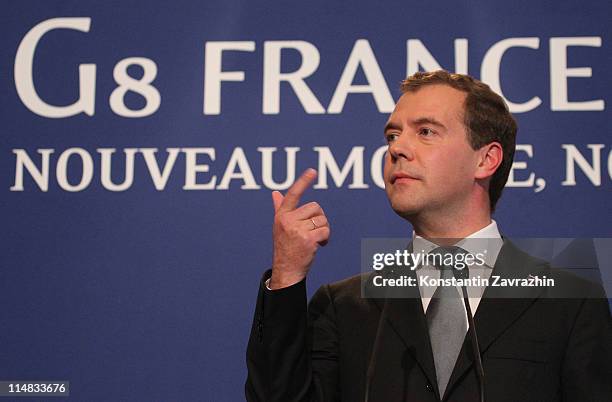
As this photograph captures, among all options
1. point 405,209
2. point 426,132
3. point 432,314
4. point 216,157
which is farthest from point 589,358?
point 216,157

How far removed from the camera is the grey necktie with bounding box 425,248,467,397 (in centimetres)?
185

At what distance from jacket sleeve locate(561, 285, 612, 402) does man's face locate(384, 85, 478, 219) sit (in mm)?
371

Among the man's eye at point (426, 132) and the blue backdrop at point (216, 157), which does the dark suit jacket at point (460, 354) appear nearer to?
the man's eye at point (426, 132)

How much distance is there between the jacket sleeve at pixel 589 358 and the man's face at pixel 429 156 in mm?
371

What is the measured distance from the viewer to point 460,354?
182 centimetres

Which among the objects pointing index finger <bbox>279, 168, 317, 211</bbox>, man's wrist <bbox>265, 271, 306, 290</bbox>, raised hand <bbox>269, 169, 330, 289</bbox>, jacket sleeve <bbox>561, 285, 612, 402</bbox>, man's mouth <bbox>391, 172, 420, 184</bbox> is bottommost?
jacket sleeve <bbox>561, 285, 612, 402</bbox>

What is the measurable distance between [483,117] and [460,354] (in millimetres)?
575

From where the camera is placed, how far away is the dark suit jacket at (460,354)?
179 centimetres

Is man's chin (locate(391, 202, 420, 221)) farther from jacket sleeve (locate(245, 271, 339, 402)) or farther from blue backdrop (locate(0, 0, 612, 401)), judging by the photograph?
blue backdrop (locate(0, 0, 612, 401))

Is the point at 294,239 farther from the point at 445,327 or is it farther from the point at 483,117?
the point at 483,117

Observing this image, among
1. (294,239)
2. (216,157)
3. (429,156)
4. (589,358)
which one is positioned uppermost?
(216,157)

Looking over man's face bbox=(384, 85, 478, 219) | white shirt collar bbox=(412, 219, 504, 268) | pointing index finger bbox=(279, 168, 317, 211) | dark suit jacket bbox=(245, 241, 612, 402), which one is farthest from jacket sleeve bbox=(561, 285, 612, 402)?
pointing index finger bbox=(279, 168, 317, 211)

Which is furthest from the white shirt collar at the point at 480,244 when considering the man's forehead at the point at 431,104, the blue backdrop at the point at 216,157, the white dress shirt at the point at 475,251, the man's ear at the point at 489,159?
the blue backdrop at the point at 216,157

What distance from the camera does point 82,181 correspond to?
9.27 feet
